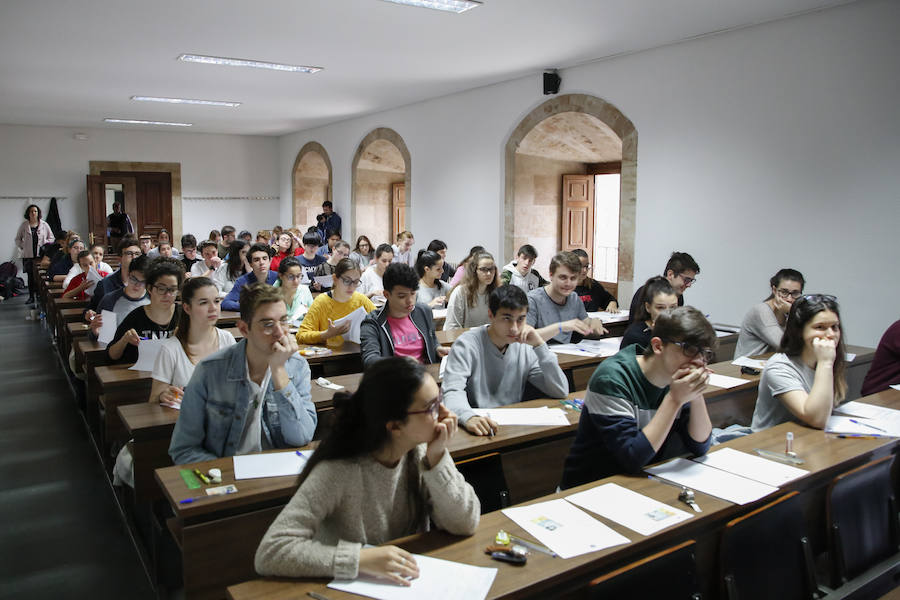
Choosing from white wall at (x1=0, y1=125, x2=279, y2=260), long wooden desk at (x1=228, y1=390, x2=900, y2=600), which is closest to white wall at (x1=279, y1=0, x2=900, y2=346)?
long wooden desk at (x1=228, y1=390, x2=900, y2=600)

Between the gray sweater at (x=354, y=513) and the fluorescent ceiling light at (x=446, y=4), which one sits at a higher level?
the fluorescent ceiling light at (x=446, y=4)

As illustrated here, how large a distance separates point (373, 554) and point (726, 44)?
607 centimetres

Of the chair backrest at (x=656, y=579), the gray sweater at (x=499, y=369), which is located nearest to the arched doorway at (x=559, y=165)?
the gray sweater at (x=499, y=369)

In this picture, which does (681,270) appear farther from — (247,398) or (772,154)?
(247,398)

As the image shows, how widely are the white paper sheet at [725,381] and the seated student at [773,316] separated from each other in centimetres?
75

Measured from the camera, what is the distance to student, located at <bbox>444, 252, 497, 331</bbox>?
5.43 m

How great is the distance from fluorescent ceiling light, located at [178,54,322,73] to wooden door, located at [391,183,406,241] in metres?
5.01

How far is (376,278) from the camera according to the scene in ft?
24.8

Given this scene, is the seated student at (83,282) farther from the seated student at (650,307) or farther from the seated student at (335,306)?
the seated student at (650,307)

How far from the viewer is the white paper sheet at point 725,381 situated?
3.58 metres

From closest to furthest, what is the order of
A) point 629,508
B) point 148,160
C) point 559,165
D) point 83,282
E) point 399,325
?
point 629,508
point 399,325
point 83,282
point 559,165
point 148,160

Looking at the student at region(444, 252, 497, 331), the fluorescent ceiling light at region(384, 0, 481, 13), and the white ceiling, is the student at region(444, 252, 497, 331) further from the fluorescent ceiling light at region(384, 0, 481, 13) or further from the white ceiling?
the white ceiling

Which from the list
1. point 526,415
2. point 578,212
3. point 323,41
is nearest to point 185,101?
point 323,41

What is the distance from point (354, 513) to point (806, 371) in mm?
2187
